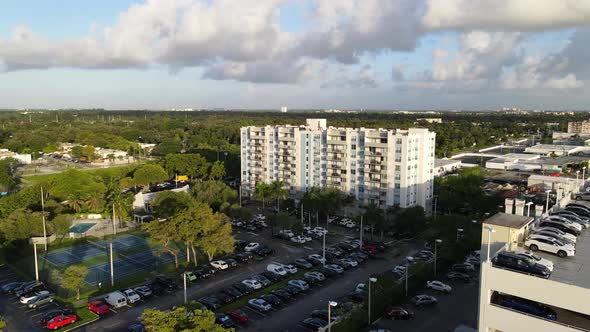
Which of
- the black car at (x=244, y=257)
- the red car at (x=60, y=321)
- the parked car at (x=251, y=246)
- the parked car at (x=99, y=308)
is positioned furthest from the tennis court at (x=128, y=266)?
the red car at (x=60, y=321)

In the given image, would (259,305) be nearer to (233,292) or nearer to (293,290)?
(233,292)

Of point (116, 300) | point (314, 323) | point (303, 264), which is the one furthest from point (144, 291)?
point (314, 323)

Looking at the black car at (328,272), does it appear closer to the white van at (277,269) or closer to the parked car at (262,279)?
the white van at (277,269)

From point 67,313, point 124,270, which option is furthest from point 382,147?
point 67,313

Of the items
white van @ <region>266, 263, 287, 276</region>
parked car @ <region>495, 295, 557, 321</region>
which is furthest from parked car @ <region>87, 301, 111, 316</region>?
parked car @ <region>495, 295, 557, 321</region>

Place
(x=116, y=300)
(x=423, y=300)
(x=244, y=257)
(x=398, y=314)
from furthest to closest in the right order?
1. (x=244, y=257)
2. (x=116, y=300)
3. (x=423, y=300)
4. (x=398, y=314)

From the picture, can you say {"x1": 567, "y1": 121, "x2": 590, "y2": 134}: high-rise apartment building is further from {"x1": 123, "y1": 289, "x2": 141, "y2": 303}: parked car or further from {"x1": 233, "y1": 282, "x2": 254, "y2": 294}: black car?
{"x1": 123, "y1": 289, "x2": 141, "y2": 303}: parked car

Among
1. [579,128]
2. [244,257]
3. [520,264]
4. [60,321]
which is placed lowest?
[244,257]
